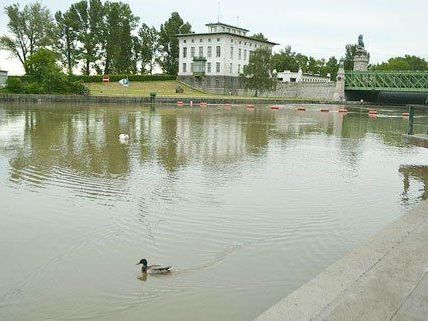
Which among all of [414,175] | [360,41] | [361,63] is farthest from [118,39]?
[414,175]

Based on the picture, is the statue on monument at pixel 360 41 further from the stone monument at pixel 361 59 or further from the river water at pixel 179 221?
the river water at pixel 179 221

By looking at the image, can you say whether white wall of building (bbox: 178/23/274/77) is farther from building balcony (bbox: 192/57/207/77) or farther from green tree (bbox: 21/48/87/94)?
green tree (bbox: 21/48/87/94)

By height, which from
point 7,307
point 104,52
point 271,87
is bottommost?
point 7,307

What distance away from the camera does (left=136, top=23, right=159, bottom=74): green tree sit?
97.2 metres

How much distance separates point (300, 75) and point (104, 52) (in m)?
44.5

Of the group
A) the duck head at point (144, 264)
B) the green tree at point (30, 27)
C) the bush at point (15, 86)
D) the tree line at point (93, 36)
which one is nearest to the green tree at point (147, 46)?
the tree line at point (93, 36)

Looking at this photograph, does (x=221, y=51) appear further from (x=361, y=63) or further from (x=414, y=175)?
(x=414, y=175)

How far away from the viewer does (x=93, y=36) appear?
294ft

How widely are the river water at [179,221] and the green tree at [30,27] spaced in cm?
6626

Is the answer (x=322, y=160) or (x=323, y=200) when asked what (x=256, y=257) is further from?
(x=322, y=160)

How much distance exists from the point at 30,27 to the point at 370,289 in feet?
277

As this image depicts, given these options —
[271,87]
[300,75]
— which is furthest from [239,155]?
[300,75]

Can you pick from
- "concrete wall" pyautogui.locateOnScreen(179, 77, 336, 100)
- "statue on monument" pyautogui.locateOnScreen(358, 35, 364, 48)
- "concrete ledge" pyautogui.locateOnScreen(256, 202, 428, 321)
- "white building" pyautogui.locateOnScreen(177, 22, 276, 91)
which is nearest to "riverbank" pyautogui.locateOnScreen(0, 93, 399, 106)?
"concrete wall" pyautogui.locateOnScreen(179, 77, 336, 100)

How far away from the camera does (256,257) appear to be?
27.4 feet
